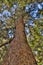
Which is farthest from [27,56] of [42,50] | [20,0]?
[20,0]

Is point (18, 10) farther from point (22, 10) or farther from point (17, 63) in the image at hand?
point (17, 63)

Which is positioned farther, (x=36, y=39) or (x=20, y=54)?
(x=36, y=39)

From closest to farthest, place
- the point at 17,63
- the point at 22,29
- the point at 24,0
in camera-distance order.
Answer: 1. the point at 17,63
2. the point at 22,29
3. the point at 24,0

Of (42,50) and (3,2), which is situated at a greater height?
(3,2)

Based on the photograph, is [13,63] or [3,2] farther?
[3,2]

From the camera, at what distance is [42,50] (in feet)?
23.6

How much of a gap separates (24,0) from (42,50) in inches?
69.5

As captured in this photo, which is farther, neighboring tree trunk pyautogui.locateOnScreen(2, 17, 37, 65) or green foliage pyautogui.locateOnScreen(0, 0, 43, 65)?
green foliage pyautogui.locateOnScreen(0, 0, 43, 65)

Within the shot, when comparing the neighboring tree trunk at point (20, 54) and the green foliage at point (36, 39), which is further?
the green foliage at point (36, 39)

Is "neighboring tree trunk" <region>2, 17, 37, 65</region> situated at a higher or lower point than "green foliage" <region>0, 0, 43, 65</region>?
higher

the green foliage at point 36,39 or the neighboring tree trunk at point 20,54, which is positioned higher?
the neighboring tree trunk at point 20,54

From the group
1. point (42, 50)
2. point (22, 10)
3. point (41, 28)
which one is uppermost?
point (22, 10)

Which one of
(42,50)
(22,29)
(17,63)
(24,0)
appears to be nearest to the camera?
(17,63)

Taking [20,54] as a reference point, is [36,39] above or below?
below
